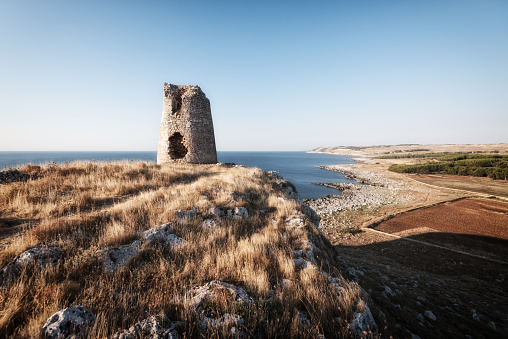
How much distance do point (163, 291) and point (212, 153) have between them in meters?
13.6

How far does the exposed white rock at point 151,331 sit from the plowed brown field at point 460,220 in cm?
1983

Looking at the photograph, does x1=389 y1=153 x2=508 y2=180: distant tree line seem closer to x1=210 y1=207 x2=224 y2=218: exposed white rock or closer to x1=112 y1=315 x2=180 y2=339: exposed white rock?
x1=210 y1=207 x2=224 y2=218: exposed white rock

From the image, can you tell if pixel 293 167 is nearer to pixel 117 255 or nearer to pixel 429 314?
pixel 429 314

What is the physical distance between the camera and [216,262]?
3.88 meters

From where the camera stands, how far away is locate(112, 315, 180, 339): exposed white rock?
208cm

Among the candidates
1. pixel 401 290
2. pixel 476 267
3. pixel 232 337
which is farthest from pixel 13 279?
pixel 476 267

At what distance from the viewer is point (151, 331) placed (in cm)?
211

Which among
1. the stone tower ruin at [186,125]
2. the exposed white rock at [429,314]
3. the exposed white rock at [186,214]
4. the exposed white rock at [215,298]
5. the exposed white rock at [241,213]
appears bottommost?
the exposed white rock at [429,314]

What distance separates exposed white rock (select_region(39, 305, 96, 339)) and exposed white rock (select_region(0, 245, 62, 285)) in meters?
1.53

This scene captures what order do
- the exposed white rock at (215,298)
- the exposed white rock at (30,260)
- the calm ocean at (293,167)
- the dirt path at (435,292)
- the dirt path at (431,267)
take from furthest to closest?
the calm ocean at (293,167) → the dirt path at (431,267) → the dirt path at (435,292) → the exposed white rock at (30,260) → the exposed white rock at (215,298)

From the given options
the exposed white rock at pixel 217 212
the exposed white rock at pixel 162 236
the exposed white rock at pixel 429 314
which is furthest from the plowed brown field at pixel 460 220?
the exposed white rock at pixel 162 236

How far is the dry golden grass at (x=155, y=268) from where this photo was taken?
247 centimetres

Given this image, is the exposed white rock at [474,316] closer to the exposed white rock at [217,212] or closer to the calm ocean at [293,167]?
the exposed white rock at [217,212]

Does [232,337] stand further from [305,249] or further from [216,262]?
[305,249]
